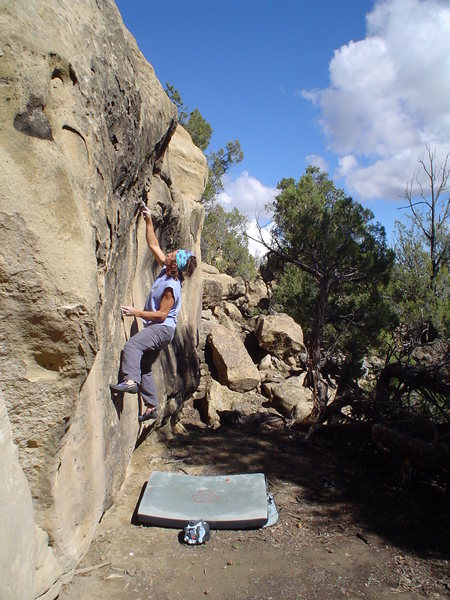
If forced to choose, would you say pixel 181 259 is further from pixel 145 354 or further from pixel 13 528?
pixel 13 528

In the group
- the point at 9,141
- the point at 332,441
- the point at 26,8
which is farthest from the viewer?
the point at 332,441

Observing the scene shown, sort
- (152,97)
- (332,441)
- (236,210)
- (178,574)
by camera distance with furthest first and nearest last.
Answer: (236,210)
(332,441)
(152,97)
(178,574)

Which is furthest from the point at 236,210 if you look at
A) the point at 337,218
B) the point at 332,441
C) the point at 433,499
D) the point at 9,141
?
the point at 9,141

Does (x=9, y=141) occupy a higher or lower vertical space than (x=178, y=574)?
higher

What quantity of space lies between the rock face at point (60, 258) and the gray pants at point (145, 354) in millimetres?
214

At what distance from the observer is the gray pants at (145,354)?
3.98 meters

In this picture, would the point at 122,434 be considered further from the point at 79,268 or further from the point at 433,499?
the point at 433,499

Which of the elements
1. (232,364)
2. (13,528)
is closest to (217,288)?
(232,364)

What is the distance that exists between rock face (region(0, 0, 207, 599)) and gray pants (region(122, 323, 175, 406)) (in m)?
0.21

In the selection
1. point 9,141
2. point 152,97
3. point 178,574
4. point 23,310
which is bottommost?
point 178,574

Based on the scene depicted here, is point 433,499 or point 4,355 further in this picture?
point 433,499

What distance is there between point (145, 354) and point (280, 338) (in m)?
7.82

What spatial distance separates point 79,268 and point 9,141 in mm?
713

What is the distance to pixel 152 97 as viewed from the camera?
16.0ft
